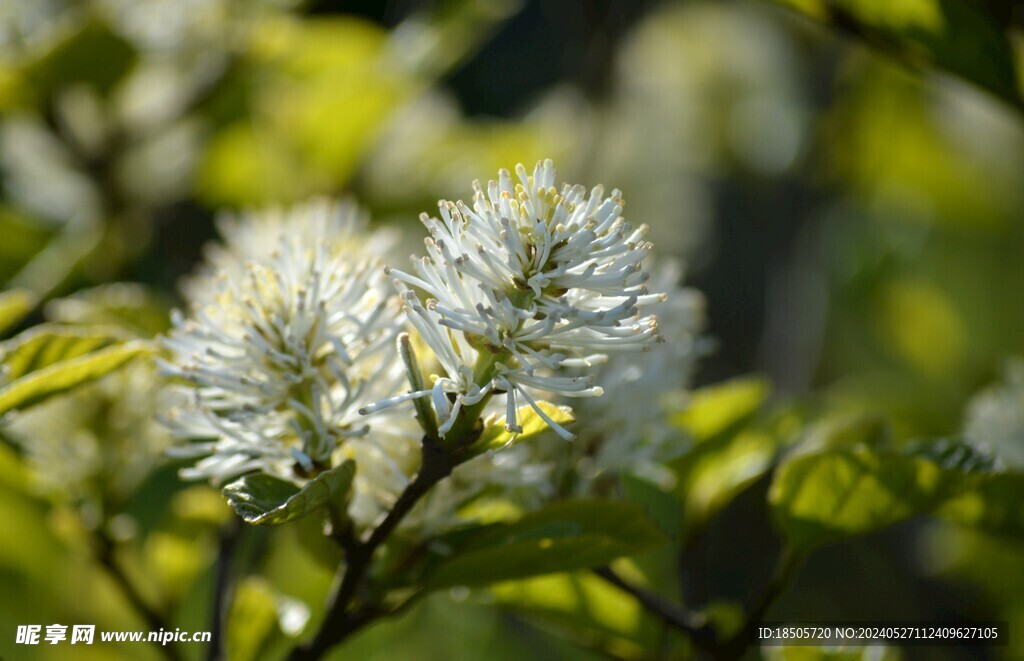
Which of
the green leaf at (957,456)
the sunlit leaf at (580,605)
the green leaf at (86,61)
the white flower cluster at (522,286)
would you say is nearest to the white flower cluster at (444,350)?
the white flower cluster at (522,286)

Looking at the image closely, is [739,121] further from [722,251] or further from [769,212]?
[722,251]

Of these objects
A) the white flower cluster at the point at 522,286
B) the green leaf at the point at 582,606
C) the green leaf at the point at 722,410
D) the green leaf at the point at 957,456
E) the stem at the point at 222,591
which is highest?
the white flower cluster at the point at 522,286

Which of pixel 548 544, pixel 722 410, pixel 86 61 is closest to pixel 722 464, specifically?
pixel 722 410

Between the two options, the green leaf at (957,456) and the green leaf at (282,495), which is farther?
the green leaf at (957,456)

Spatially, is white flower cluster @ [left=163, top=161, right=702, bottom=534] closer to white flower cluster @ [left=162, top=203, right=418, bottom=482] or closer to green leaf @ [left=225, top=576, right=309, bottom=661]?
white flower cluster @ [left=162, top=203, right=418, bottom=482]

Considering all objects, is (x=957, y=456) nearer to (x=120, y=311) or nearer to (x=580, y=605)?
(x=580, y=605)

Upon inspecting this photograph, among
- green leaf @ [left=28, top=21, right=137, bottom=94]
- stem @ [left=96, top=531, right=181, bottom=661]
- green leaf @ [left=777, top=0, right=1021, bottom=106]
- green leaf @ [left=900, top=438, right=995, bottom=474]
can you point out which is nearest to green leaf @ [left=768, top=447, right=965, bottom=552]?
green leaf @ [left=900, top=438, right=995, bottom=474]

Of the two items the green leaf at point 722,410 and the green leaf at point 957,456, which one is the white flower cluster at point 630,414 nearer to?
the green leaf at point 722,410

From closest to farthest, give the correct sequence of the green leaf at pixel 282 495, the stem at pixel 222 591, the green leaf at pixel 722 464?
the green leaf at pixel 282 495 → the stem at pixel 222 591 → the green leaf at pixel 722 464

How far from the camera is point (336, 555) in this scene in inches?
31.3

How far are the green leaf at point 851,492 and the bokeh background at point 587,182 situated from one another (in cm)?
8

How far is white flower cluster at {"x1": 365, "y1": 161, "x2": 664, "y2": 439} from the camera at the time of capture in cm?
61

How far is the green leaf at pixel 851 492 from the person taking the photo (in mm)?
776

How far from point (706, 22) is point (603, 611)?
6.17 feet
